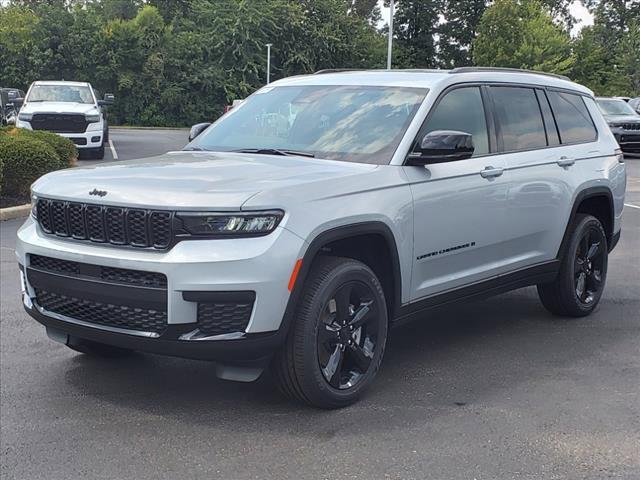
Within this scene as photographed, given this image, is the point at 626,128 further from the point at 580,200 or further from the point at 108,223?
the point at 108,223

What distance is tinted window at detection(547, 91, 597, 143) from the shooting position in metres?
6.03

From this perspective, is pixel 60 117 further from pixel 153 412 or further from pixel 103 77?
pixel 103 77

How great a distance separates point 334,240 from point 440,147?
0.90 meters

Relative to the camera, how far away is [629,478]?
11.4 ft

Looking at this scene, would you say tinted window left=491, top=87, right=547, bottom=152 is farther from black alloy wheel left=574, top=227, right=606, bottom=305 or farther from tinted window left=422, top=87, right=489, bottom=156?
black alloy wheel left=574, top=227, right=606, bottom=305

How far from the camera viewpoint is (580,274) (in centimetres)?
616

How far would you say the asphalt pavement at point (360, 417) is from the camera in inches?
141

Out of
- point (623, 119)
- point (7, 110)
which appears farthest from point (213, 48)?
point (623, 119)

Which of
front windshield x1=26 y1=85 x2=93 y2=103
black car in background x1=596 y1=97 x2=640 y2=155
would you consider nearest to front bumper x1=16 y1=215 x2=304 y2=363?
front windshield x1=26 y1=85 x2=93 y2=103

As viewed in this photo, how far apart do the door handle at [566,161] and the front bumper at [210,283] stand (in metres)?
2.75

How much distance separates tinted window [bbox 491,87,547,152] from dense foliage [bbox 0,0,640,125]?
40252 mm

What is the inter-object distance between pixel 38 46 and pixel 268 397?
42.5 metres

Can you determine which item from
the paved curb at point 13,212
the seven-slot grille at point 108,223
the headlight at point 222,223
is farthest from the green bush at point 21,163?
the headlight at point 222,223

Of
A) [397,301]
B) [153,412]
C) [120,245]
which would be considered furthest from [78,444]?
[397,301]
